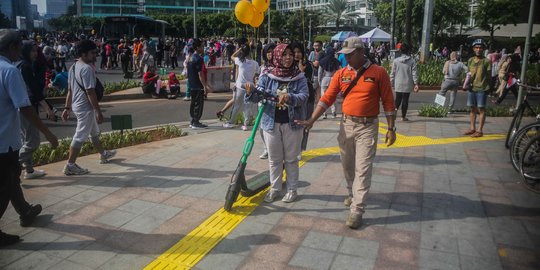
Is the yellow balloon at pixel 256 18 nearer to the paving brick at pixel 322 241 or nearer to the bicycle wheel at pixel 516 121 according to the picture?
the bicycle wheel at pixel 516 121

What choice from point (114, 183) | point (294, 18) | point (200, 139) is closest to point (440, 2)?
point (294, 18)

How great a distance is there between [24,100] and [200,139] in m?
4.52

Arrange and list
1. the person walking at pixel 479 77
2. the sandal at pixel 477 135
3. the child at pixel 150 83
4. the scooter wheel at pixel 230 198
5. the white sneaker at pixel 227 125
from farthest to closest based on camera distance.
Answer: the child at pixel 150 83 < the white sneaker at pixel 227 125 < the sandal at pixel 477 135 < the person walking at pixel 479 77 < the scooter wheel at pixel 230 198

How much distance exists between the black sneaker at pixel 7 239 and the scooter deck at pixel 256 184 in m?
2.35

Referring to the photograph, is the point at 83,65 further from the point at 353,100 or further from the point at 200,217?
the point at 353,100

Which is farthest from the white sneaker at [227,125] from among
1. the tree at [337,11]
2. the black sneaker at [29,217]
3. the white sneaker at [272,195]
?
the tree at [337,11]

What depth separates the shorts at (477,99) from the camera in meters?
8.12

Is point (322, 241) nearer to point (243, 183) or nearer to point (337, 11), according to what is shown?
point (243, 183)

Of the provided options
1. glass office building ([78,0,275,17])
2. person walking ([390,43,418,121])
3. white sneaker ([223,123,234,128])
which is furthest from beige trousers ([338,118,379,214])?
glass office building ([78,0,275,17])

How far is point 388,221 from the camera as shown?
438cm

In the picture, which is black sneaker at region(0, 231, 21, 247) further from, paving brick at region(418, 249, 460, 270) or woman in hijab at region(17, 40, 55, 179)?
paving brick at region(418, 249, 460, 270)

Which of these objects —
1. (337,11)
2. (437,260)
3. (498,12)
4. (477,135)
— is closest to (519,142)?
(477,135)

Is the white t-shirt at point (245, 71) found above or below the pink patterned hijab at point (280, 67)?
below

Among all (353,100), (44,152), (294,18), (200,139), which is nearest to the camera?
(353,100)
